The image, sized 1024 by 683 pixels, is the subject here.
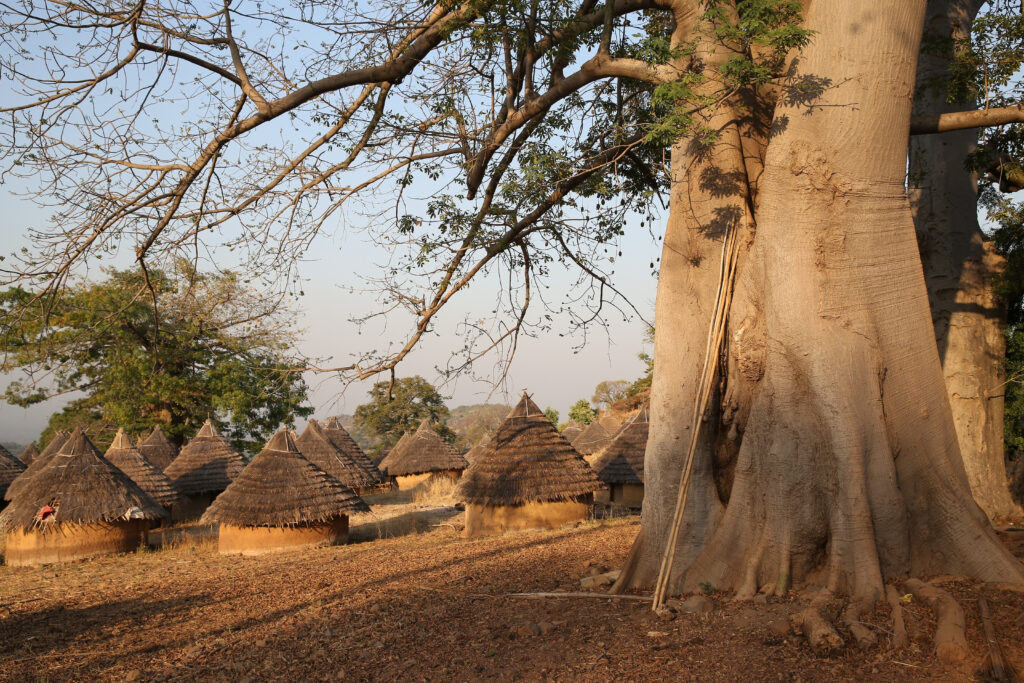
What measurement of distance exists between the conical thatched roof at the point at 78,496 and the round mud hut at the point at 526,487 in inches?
218

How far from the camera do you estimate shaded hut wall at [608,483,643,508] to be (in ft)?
55.2

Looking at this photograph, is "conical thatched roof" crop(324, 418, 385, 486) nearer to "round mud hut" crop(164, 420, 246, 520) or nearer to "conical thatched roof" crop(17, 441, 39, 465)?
"round mud hut" crop(164, 420, 246, 520)

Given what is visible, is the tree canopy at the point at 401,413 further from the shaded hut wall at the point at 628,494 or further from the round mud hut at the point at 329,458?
the shaded hut wall at the point at 628,494

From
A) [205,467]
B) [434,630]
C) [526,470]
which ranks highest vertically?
A: [205,467]

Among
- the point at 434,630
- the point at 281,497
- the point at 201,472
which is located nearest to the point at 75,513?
the point at 281,497

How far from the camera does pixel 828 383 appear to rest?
4.73m

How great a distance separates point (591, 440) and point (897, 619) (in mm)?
20574

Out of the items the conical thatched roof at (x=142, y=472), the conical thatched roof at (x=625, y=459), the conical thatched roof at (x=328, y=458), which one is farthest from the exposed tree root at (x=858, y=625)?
the conical thatched roof at (x=328, y=458)

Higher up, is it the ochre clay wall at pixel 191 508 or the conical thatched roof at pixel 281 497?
the conical thatched roof at pixel 281 497

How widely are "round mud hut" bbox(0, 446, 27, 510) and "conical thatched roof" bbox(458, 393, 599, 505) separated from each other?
1243 cm

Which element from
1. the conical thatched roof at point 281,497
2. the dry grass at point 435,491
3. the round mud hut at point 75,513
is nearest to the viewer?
the conical thatched roof at point 281,497

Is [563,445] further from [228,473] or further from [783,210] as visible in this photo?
[228,473]

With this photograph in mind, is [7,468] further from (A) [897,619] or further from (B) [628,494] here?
(A) [897,619]

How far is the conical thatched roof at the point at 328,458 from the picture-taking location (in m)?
18.2
